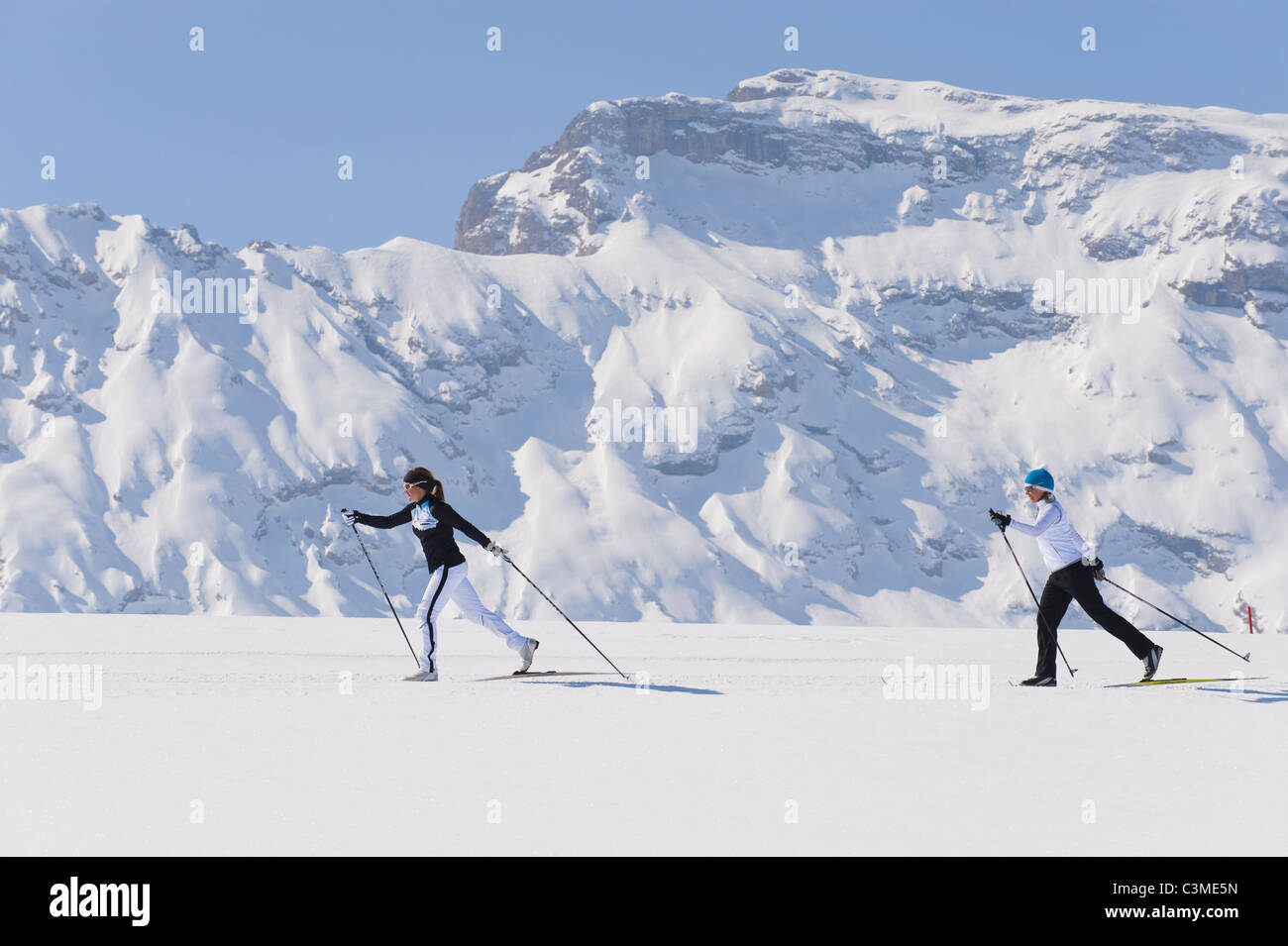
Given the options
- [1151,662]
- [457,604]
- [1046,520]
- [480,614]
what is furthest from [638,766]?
[1151,662]

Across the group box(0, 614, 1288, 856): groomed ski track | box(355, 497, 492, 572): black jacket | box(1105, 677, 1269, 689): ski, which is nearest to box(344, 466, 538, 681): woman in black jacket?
box(355, 497, 492, 572): black jacket

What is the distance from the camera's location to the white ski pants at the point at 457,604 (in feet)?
34.9

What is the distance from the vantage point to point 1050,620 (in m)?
10.5

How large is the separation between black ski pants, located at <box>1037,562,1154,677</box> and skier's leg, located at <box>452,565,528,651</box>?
446 cm

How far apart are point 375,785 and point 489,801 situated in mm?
643

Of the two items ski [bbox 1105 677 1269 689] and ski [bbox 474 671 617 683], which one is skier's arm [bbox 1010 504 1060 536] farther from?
ski [bbox 474 671 617 683]

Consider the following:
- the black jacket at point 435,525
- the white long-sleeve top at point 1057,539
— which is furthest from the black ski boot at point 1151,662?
the black jacket at point 435,525

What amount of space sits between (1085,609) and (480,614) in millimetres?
5234

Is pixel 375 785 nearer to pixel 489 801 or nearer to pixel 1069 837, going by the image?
pixel 489 801

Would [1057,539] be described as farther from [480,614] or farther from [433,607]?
[433,607]

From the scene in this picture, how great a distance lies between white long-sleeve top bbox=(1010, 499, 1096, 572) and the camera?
10578 millimetres

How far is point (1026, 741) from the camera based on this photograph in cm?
711

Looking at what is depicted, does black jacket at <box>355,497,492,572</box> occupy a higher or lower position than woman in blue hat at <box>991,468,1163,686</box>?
higher

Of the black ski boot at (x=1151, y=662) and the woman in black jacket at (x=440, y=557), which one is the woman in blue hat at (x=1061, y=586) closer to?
the black ski boot at (x=1151, y=662)
